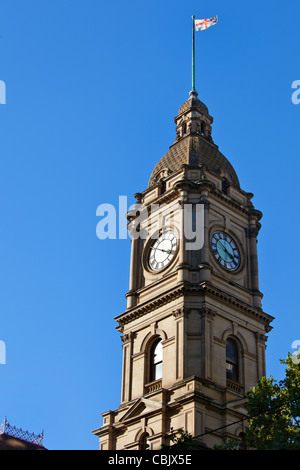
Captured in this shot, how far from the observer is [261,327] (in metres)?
57.8

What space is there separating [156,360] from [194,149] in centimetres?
1695

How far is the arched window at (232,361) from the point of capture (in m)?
54.5

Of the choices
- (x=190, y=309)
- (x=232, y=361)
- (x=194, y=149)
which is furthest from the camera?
(x=194, y=149)

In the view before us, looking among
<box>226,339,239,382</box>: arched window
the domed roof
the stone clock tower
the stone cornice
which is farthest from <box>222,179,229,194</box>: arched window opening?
<box>226,339,239,382</box>: arched window

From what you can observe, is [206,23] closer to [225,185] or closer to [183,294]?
[225,185]

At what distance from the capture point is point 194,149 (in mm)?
63531

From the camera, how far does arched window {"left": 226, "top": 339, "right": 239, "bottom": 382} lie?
179 feet

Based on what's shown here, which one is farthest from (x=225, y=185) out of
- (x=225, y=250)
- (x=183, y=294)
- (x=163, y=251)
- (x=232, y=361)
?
(x=232, y=361)

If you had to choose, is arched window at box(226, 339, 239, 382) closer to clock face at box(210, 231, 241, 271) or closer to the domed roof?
clock face at box(210, 231, 241, 271)

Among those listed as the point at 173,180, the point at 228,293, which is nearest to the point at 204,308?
the point at 228,293

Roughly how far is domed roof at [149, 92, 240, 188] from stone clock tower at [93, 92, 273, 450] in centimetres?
13

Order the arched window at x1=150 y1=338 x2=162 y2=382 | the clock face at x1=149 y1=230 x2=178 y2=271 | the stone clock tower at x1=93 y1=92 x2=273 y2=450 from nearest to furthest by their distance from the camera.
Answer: the stone clock tower at x1=93 y1=92 x2=273 y2=450
the arched window at x1=150 y1=338 x2=162 y2=382
the clock face at x1=149 y1=230 x2=178 y2=271

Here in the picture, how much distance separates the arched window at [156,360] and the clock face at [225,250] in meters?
7.26

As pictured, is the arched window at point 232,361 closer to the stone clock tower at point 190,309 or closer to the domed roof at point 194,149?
the stone clock tower at point 190,309
